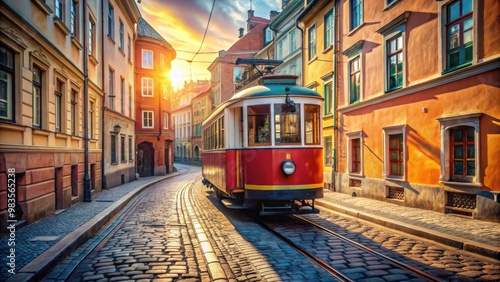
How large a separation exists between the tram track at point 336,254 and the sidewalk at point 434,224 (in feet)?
5.44

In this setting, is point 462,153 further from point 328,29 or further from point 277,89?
point 328,29

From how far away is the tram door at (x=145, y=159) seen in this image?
3173 cm

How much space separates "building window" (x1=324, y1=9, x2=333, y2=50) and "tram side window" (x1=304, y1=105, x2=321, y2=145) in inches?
367

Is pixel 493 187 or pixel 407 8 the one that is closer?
pixel 493 187

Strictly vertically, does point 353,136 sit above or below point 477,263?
above

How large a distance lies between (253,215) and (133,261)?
517 centimetres

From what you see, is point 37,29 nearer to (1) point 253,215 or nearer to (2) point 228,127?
(2) point 228,127

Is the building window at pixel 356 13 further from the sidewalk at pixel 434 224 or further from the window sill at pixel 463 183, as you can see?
the window sill at pixel 463 183

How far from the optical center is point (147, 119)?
1260 inches

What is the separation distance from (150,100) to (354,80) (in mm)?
20858

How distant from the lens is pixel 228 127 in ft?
32.7

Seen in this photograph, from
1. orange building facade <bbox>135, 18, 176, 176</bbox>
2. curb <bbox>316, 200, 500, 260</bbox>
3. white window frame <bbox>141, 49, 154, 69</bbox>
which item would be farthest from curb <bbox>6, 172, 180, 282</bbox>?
white window frame <bbox>141, 49, 154, 69</bbox>

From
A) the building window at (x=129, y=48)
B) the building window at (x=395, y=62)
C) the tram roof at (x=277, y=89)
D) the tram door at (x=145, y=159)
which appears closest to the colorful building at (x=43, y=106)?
the tram roof at (x=277, y=89)

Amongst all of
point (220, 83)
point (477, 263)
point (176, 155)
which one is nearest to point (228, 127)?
point (477, 263)
